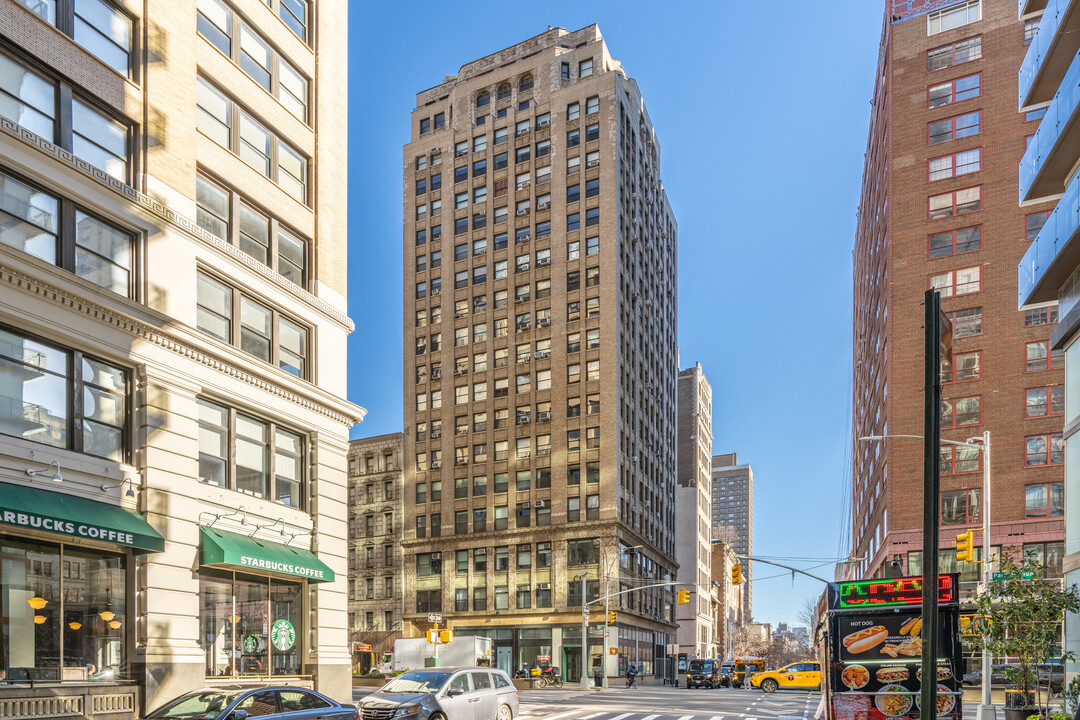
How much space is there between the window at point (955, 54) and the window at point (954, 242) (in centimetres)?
1243

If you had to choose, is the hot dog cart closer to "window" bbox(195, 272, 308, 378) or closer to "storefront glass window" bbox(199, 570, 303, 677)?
"storefront glass window" bbox(199, 570, 303, 677)

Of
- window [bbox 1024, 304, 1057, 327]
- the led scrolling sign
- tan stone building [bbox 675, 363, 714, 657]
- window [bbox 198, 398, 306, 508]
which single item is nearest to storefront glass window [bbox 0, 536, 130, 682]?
window [bbox 198, 398, 306, 508]

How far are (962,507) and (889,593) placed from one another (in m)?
49.4

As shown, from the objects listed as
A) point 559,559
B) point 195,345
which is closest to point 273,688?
point 195,345

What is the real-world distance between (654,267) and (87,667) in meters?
77.6

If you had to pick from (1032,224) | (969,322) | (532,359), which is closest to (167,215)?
(969,322)

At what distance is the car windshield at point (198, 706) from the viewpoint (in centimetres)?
1481

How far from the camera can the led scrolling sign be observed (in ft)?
51.2

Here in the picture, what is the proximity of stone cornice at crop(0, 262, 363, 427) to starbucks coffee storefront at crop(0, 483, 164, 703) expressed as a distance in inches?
156

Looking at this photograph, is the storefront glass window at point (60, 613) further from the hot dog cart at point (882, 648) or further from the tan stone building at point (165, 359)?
the hot dog cart at point (882, 648)

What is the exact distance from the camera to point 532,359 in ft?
252

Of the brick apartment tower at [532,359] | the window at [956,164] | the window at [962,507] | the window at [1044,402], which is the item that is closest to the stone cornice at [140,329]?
the brick apartment tower at [532,359]

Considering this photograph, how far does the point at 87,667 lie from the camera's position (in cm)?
1944

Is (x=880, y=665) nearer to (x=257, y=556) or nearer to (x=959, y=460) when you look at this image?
(x=257, y=556)
